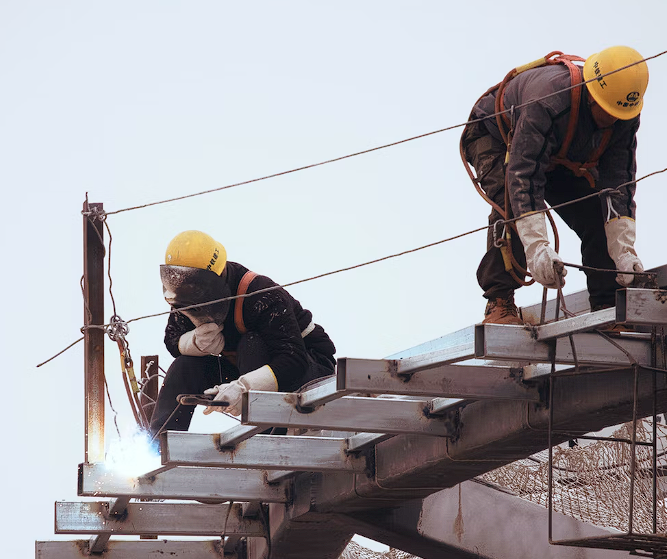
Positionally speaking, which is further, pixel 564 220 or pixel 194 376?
pixel 194 376

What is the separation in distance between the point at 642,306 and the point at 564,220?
197cm

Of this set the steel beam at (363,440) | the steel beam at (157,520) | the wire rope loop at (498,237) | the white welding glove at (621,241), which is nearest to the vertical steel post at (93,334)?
the steel beam at (157,520)

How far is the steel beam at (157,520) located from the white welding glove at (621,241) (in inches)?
154

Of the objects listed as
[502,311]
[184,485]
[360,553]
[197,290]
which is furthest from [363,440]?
[360,553]

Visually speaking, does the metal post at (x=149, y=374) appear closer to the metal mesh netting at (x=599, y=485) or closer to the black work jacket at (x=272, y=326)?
the black work jacket at (x=272, y=326)

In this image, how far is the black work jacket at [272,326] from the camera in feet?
30.3

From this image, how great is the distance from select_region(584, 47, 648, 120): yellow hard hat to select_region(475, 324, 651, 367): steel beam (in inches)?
55.1

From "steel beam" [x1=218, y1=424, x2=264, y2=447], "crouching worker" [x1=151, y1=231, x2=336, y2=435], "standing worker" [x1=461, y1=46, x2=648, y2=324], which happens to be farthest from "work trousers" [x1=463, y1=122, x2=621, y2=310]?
"crouching worker" [x1=151, y1=231, x2=336, y2=435]

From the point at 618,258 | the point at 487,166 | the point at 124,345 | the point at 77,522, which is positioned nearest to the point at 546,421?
the point at 618,258

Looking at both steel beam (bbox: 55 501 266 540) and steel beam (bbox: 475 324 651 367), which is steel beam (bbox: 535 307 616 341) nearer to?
steel beam (bbox: 475 324 651 367)

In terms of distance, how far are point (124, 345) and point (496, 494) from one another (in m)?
2.95

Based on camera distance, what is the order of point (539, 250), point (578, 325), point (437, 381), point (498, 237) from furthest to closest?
point (498, 237) → point (437, 381) → point (539, 250) → point (578, 325)

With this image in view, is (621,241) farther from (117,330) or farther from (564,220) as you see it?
(117,330)

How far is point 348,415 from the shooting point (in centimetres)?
793
